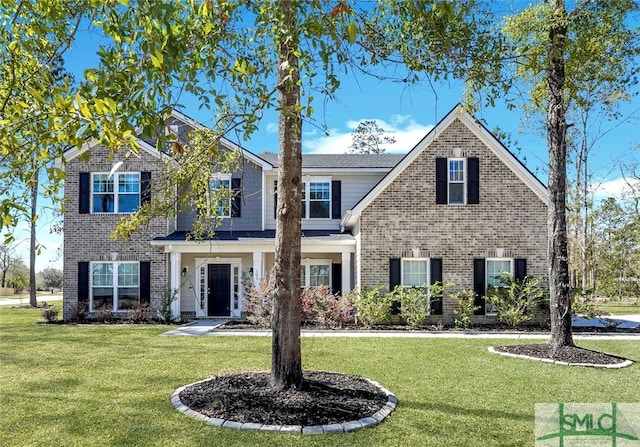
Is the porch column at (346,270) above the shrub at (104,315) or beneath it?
above

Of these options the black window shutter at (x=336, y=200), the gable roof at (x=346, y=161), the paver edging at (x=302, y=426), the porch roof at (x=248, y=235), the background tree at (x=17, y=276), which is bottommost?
the background tree at (x=17, y=276)

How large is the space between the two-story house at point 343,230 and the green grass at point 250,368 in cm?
381

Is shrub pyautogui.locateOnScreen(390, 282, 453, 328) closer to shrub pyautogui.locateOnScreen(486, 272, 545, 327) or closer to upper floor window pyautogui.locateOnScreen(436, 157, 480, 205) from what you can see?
shrub pyautogui.locateOnScreen(486, 272, 545, 327)

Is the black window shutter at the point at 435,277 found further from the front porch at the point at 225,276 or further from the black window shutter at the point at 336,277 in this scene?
the black window shutter at the point at 336,277

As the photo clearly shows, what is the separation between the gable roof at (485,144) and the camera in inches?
624

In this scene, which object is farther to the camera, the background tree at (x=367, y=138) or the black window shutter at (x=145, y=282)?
the background tree at (x=367, y=138)

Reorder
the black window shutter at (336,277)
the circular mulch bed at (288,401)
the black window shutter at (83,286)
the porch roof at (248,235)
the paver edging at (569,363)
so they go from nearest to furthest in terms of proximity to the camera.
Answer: the circular mulch bed at (288,401) → the paver edging at (569,363) → the porch roof at (248,235) → the black window shutter at (83,286) → the black window shutter at (336,277)

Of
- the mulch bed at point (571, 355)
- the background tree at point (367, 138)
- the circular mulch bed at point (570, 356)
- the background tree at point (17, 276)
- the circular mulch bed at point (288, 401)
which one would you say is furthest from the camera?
the background tree at point (367, 138)

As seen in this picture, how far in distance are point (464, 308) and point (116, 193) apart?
1249cm

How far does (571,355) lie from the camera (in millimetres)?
10117

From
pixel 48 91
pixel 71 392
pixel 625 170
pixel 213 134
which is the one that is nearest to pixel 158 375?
pixel 71 392

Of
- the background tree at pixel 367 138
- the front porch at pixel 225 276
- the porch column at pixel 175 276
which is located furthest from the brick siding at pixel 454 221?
the background tree at pixel 367 138

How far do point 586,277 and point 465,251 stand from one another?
20443 mm

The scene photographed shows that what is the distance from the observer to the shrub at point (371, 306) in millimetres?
14906
